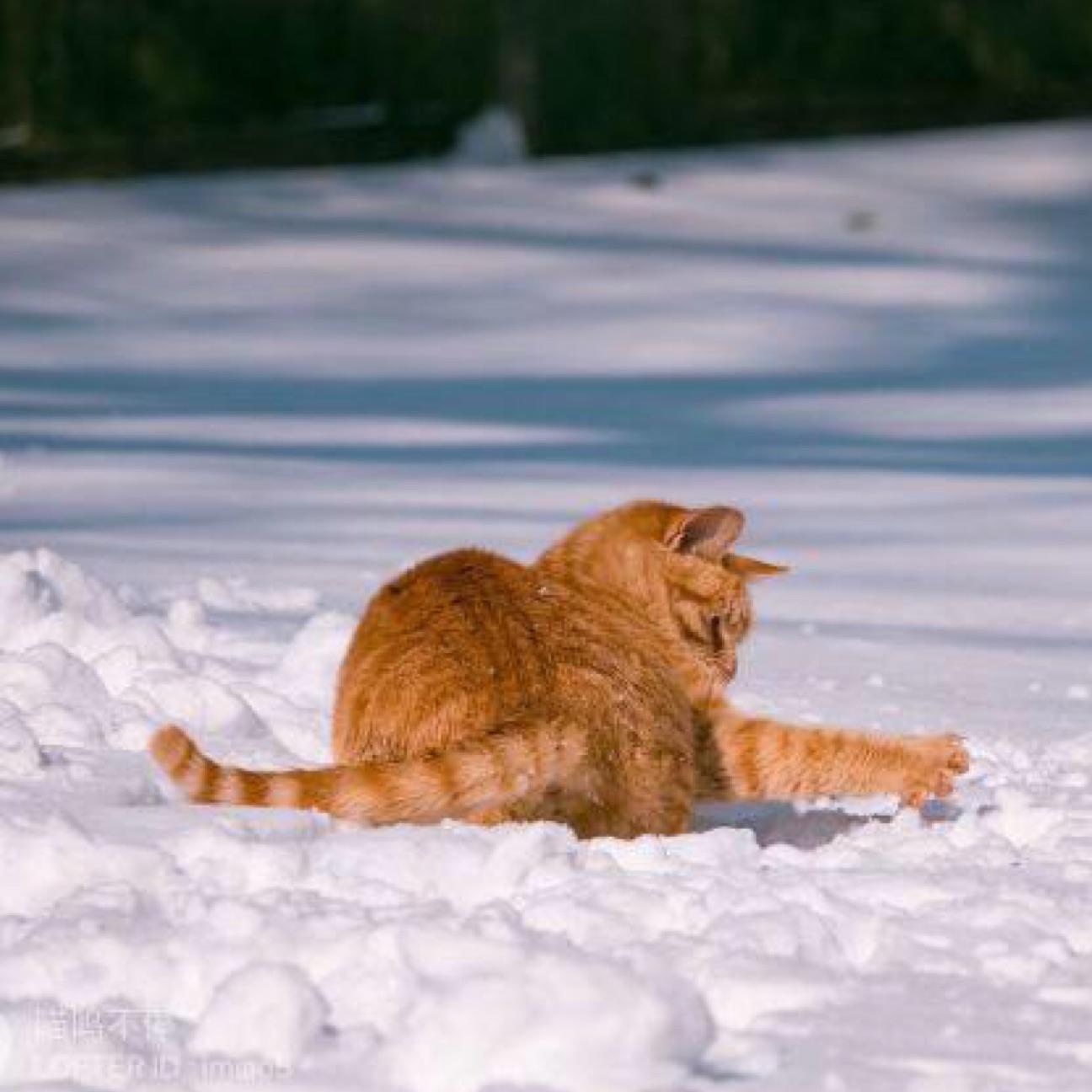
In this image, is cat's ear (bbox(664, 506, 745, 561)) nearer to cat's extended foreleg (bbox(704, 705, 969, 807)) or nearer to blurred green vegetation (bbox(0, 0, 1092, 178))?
cat's extended foreleg (bbox(704, 705, 969, 807))

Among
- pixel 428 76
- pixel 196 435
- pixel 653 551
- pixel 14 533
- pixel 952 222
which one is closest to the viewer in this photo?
pixel 653 551

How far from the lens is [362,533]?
6.54 m

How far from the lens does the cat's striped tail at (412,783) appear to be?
3.77 metres

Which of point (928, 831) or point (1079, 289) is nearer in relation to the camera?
point (928, 831)

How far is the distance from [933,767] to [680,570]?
0.51 meters

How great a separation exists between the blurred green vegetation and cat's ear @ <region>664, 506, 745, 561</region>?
879 centimetres

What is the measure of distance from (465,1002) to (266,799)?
2.77 feet

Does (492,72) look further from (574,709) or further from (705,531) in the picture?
(574,709)

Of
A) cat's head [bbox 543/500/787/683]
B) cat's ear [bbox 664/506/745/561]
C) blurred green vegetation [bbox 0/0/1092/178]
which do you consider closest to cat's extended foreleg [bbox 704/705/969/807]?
cat's head [bbox 543/500/787/683]

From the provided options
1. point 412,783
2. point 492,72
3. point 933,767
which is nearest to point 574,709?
point 412,783

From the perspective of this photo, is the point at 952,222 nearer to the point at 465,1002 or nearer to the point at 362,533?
the point at 362,533

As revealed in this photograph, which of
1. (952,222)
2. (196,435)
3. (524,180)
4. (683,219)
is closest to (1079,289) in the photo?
(952,222)

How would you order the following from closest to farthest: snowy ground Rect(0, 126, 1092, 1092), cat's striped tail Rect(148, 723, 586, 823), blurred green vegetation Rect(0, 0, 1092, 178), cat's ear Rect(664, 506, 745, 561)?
snowy ground Rect(0, 126, 1092, 1092), cat's striped tail Rect(148, 723, 586, 823), cat's ear Rect(664, 506, 745, 561), blurred green vegetation Rect(0, 0, 1092, 178)

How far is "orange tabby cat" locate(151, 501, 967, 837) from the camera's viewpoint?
3.82 meters
